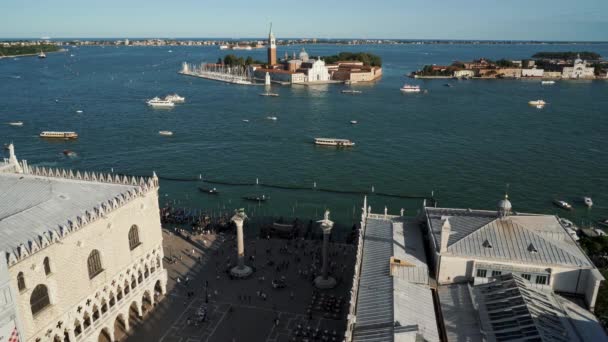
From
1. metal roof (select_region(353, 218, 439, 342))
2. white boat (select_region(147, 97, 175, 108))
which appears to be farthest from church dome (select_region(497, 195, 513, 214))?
white boat (select_region(147, 97, 175, 108))

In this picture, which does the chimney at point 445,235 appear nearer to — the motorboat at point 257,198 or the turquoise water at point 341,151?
the turquoise water at point 341,151

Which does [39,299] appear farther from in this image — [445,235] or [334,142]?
[334,142]

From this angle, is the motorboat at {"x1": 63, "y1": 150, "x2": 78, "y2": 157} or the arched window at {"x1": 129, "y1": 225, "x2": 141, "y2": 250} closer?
the arched window at {"x1": 129, "y1": 225, "x2": 141, "y2": 250}

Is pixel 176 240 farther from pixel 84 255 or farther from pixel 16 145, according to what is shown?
pixel 16 145

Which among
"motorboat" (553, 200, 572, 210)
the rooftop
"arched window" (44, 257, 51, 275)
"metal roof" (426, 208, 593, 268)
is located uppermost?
the rooftop

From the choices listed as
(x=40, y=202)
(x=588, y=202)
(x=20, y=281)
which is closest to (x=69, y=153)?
(x=40, y=202)

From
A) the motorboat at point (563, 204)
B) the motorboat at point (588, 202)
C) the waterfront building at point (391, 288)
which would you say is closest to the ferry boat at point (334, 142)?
the motorboat at point (563, 204)

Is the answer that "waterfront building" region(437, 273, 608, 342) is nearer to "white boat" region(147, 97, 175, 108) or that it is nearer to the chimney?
the chimney
